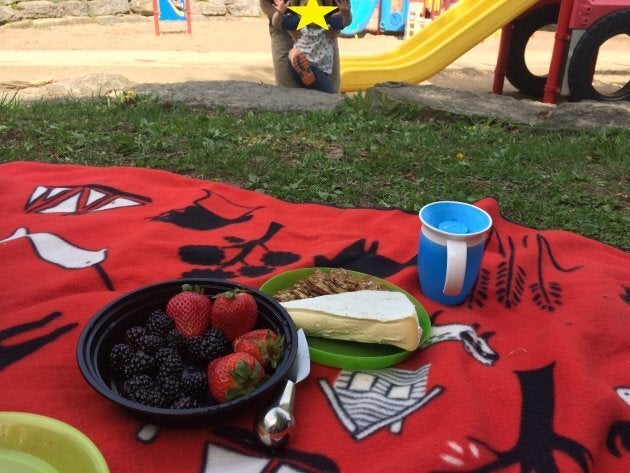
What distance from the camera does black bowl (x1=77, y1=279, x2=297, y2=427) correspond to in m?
1.13

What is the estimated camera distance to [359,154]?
3227 millimetres

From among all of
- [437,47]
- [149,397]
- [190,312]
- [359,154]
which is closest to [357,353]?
[190,312]

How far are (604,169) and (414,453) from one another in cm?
243

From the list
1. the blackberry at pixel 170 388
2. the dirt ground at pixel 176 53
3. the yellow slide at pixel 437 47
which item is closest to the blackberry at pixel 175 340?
the blackberry at pixel 170 388

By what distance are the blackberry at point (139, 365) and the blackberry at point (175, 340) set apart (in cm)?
7

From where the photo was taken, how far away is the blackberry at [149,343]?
129 centimetres

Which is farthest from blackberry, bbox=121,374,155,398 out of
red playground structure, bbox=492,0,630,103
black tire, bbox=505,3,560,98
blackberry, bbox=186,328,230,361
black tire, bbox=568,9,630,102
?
black tire, bbox=505,3,560,98

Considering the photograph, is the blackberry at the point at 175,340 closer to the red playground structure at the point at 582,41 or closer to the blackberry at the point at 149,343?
the blackberry at the point at 149,343

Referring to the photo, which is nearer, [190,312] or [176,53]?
[190,312]

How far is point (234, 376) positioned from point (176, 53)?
8.16 m

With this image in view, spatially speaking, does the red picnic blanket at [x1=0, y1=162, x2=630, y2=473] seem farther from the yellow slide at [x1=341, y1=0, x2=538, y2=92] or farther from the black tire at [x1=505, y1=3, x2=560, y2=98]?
the black tire at [x1=505, y1=3, x2=560, y2=98]

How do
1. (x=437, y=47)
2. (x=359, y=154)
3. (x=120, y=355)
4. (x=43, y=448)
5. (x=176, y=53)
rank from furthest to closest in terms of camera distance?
(x=176, y=53) < (x=437, y=47) < (x=359, y=154) < (x=120, y=355) < (x=43, y=448)

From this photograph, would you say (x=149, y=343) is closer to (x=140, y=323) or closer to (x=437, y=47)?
(x=140, y=323)

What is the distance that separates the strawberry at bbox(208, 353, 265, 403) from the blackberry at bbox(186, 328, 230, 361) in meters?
0.07
